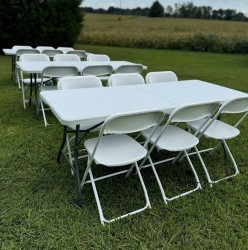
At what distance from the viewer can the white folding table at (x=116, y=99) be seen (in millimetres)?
1802

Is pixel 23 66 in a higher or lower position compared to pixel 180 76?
higher

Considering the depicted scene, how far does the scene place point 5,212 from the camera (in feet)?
6.26

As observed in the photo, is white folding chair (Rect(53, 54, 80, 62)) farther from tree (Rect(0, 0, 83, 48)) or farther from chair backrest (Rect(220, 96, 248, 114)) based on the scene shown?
tree (Rect(0, 0, 83, 48))

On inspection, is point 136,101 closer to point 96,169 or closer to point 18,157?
point 96,169

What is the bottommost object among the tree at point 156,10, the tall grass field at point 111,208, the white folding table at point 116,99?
the tall grass field at point 111,208

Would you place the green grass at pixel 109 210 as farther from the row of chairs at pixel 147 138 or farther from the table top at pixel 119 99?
the table top at pixel 119 99

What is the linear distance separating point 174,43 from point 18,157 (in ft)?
44.5

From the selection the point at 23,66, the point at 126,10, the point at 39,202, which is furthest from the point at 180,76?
the point at 126,10

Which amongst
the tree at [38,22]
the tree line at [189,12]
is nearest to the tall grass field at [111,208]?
the tree at [38,22]

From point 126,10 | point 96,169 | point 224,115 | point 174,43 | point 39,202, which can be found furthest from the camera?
point 126,10

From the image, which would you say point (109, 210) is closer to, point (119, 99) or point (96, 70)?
point (119, 99)

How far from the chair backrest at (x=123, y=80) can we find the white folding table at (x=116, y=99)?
1.02 feet

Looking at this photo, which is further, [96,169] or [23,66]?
[23,66]

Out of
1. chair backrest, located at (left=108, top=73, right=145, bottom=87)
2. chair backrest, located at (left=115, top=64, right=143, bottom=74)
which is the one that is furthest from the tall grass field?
chair backrest, located at (left=115, top=64, right=143, bottom=74)
